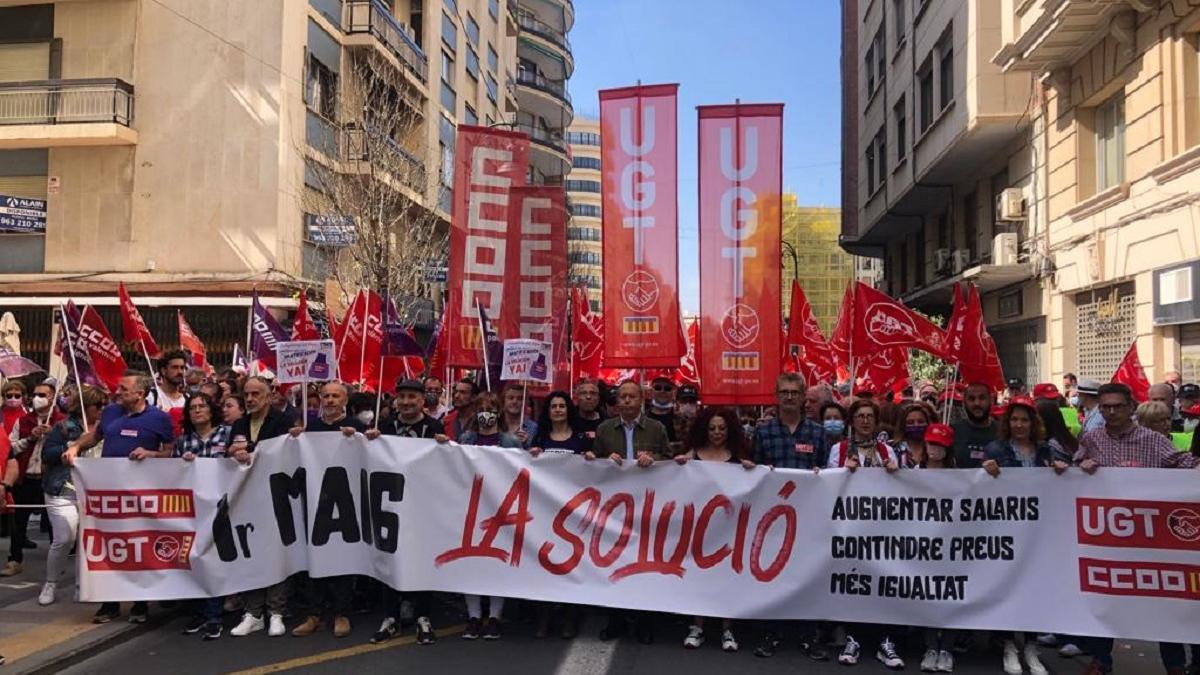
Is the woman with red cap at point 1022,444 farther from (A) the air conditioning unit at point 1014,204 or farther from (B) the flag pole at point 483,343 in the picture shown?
(A) the air conditioning unit at point 1014,204

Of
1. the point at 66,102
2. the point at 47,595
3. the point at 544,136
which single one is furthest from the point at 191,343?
the point at 544,136

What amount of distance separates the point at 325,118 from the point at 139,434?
58.5 ft

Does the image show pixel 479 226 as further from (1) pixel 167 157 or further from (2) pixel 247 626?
(1) pixel 167 157

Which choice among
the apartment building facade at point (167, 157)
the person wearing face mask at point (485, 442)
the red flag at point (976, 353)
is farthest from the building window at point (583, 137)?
the person wearing face mask at point (485, 442)

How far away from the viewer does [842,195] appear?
1437 inches

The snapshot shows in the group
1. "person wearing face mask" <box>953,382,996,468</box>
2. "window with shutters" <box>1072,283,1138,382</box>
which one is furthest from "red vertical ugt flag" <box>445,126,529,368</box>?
"window with shutters" <box>1072,283,1138,382</box>

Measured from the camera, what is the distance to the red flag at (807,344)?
1392 cm

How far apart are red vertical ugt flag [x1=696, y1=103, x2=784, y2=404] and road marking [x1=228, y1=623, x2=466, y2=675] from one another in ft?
11.3

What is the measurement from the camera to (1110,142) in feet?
47.8

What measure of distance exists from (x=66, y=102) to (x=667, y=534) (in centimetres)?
2134

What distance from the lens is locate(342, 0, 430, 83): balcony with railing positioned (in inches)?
958

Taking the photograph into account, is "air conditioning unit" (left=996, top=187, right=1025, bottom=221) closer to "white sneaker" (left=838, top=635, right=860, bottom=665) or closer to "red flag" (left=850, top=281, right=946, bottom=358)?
"red flag" (left=850, top=281, right=946, bottom=358)

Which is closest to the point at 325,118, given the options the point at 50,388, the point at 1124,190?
the point at 50,388

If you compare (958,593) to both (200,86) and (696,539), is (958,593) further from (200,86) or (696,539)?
(200,86)
